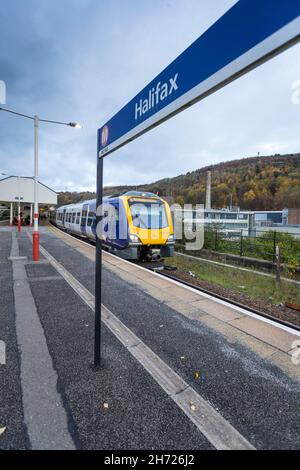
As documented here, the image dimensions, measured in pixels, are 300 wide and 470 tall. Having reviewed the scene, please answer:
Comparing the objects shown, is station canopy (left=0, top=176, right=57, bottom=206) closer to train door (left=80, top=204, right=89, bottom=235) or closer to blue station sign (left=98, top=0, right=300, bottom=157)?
train door (left=80, top=204, right=89, bottom=235)

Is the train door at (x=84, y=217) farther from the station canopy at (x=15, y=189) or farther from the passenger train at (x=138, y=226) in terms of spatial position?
the station canopy at (x=15, y=189)

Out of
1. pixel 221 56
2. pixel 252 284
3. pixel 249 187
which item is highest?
pixel 249 187

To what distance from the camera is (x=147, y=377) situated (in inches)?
98.3

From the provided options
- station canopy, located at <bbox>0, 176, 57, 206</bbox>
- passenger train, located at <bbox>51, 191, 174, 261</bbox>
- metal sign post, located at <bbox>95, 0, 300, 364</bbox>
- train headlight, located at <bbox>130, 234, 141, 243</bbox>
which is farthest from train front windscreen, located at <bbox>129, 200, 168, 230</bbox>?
station canopy, located at <bbox>0, 176, 57, 206</bbox>

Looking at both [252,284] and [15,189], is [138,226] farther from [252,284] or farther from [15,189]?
[15,189]

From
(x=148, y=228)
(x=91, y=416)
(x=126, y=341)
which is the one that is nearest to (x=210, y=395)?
(x=91, y=416)

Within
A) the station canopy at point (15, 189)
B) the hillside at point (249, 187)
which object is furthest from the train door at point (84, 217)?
the hillside at point (249, 187)

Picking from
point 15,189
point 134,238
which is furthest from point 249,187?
point 134,238

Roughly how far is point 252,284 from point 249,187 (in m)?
89.8

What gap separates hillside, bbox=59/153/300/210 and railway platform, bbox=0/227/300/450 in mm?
64547

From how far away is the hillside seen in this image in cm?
7538

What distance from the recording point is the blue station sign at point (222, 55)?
3.61 feet
